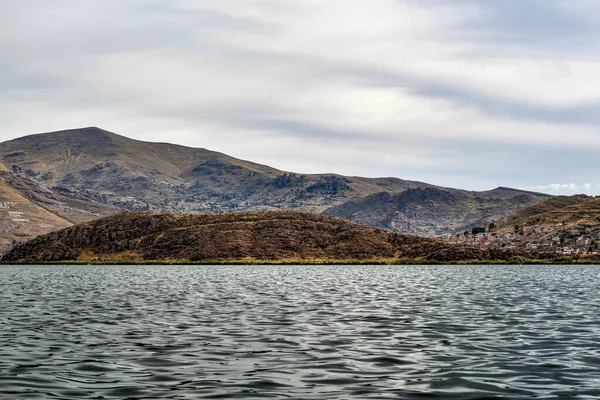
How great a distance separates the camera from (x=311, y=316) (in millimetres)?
54625

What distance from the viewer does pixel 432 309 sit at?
2418 inches

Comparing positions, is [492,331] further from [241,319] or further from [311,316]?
[241,319]

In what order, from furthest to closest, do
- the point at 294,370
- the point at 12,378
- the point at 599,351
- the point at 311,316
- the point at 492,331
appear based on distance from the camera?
the point at 311,316
the point at 492,331
the point at 599,351
the point at 294,370
the point at 12,378

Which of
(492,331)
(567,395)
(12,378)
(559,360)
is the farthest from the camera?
(492,331)

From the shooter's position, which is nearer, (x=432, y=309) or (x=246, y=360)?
(x=246, y=360)

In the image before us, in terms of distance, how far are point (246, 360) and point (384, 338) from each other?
1134 cm

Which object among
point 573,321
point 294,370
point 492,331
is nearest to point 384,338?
point 492,331

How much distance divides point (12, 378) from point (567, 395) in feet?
74.8

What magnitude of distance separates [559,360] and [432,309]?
29.1 metres

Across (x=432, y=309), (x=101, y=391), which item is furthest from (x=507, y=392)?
(x=432, y=309)

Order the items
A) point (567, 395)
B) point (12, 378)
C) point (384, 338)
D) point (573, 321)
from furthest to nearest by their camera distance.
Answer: point (573, 321) → point (384, 338) → point (12, 378) → point (567, 395)

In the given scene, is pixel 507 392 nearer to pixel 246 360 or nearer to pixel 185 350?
pixel 246 360

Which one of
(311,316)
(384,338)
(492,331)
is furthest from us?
(311,316)

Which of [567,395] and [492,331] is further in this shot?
[492,331]
